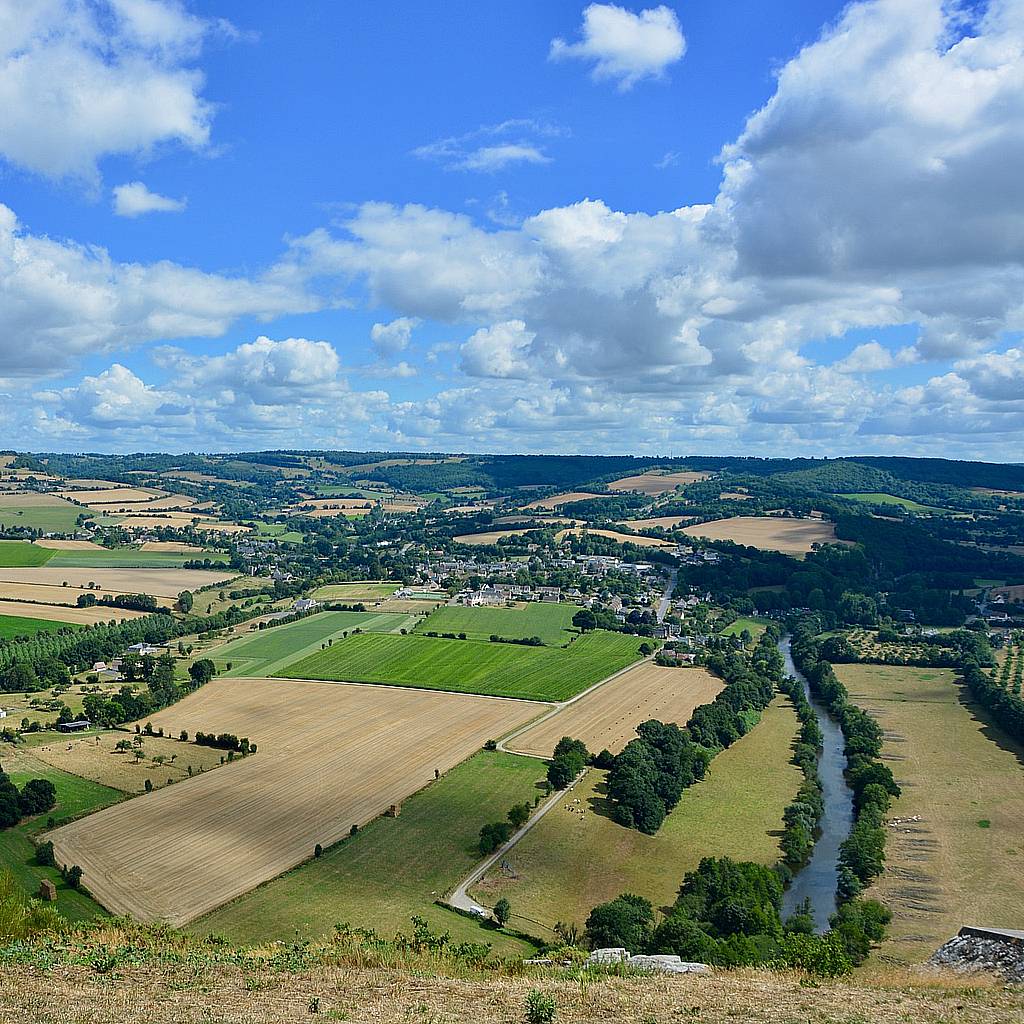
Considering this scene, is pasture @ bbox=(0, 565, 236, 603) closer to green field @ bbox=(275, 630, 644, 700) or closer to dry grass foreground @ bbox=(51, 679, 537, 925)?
green field @ bbox=(275, 630, 644, 700)

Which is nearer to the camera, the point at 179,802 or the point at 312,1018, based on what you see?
the point at 312,1018

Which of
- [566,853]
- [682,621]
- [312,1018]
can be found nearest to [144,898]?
[566,853]

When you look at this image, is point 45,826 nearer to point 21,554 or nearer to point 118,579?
point 118,579

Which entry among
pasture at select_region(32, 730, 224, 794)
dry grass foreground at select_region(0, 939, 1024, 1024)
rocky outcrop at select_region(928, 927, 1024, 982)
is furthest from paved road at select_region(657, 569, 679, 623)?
dry grass foreground at select_region(0, 939, 1024, 1024)

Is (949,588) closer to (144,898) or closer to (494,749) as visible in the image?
(494,749)

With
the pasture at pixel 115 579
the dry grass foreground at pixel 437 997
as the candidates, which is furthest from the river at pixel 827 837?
the pasture at pixel 115 579
